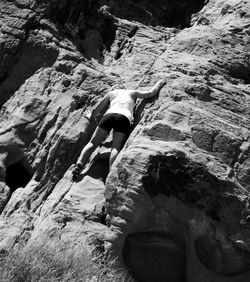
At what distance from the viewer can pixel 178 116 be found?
8.27 metres

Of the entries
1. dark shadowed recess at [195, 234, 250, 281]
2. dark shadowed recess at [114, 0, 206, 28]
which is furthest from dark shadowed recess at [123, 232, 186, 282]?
dark shadowed recess at [114, 0, 206, 28]

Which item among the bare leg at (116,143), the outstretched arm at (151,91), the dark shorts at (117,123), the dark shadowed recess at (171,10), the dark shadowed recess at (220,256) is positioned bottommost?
the dark shadowed recess at (220,256)

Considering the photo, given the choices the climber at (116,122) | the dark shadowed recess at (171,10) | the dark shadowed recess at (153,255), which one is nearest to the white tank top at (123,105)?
the climber at (116,122)

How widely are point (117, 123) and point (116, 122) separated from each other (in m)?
0.03

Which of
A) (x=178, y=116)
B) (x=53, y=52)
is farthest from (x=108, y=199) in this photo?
(x=53, y=52)

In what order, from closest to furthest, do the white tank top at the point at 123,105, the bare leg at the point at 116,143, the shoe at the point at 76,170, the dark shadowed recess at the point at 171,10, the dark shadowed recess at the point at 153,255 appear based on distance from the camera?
the dark shadowed recess at the point at 153,255 < the bare leg at the point at 116,143 < the shoe at the point at 76,170 < the white tank top at the point at 123,105 < the dark shadowed recess at the point at 171,10

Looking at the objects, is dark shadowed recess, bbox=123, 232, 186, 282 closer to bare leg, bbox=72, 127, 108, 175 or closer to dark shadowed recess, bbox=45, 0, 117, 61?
bare leg, bbox=72, 127, 108, 175

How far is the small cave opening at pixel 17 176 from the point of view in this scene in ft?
30.7

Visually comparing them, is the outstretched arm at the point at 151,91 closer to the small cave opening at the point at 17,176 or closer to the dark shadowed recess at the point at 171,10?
the small cave opening at the point at 17,176

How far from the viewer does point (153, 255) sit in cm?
782

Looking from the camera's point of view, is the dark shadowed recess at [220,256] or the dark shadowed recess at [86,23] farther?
the dark shadowed recess at [86,23]

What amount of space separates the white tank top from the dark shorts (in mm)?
70

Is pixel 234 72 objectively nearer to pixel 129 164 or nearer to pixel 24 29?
pixel 129 164

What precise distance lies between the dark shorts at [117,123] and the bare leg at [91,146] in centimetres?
14
